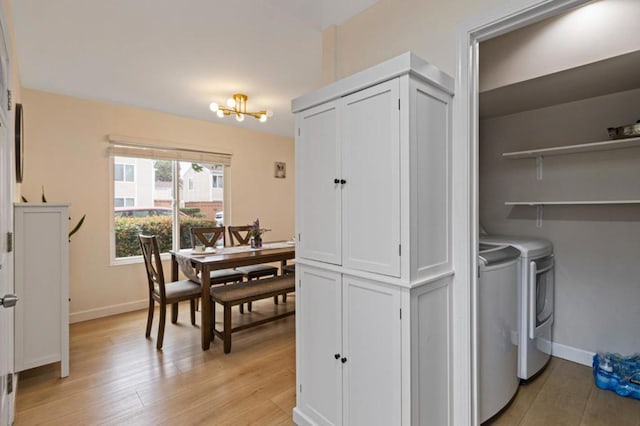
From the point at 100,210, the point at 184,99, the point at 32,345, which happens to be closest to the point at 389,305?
the point at 32,345

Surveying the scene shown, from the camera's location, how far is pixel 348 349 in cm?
150

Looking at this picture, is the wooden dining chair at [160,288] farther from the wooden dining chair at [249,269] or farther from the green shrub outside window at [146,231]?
the green shrub outside window at [146,231]

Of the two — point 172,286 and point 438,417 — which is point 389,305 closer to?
point 438,417

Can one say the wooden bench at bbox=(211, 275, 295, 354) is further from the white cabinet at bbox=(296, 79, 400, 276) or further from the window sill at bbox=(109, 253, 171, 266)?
the window sill at bbox=(109, 253, 171, 266)

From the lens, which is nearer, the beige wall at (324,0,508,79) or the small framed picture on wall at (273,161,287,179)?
the beige wall at (324,0,508,79)

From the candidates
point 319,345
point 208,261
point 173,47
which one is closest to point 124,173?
point 208,261

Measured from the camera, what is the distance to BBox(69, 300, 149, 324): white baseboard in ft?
11.3

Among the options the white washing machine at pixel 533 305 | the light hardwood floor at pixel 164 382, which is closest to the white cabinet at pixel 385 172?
the white washing machine at pixel 533 305

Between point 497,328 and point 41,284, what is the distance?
10.1 ft

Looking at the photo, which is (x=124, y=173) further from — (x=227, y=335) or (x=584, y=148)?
(x=584, y=148)

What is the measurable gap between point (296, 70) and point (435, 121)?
184 centimetres

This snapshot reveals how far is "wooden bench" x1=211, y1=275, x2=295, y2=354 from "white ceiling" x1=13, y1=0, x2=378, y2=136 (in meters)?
2.00

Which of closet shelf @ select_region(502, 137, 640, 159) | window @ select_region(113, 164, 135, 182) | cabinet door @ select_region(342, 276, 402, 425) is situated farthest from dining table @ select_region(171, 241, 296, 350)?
closet shelf @ select_region(502, 137, 640, 159)

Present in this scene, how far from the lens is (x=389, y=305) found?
1333 mm
